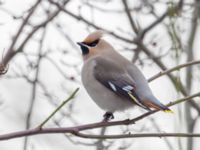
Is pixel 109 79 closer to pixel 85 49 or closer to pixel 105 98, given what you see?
pixel 105 98

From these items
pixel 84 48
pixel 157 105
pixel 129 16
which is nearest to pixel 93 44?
pixel 84 48

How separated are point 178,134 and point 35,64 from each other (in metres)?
2.99

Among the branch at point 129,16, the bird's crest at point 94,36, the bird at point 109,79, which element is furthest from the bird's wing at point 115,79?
the branch at point 129,16

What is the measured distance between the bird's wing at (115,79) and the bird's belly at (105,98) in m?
0.03

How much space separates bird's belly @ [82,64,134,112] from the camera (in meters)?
3.44

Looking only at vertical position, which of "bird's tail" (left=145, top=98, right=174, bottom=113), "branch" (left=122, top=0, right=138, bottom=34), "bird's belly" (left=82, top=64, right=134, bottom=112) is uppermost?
"branch" (left=122, top=0, right=138, bottom=34)

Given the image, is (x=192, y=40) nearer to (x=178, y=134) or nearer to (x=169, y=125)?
(x=169, y=125)

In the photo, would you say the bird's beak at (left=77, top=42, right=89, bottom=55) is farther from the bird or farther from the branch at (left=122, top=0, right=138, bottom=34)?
the branch at (left=122, top=0, right=138, bottom=34)

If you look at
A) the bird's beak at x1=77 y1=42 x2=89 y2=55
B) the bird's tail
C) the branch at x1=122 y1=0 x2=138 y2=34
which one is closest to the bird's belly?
the bird's beak at x1=77 y1=42 x2=89 y2=55

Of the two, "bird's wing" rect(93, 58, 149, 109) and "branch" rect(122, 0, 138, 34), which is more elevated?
"branch" rect(122, 0, 138, 34)

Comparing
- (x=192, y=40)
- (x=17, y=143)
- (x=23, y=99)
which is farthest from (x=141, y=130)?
(x=17, y=143)

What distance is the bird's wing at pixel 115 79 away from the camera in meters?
3.39

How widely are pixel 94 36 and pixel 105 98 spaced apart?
1.19 feet

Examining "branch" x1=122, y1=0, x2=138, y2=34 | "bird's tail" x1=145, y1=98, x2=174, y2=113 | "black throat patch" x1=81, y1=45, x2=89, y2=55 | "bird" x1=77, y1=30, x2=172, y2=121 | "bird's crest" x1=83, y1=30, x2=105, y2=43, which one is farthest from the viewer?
"branch" x1=122, y1=0, x2=138, y2=34
